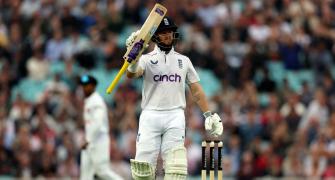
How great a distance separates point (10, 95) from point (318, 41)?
628 centimetres

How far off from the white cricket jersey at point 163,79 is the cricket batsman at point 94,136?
4306 millimetres

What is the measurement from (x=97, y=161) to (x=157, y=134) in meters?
4.74

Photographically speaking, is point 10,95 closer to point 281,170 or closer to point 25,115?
point 25,115

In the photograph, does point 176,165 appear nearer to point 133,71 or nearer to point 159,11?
point 133,71

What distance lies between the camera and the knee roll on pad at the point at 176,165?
12.5 m

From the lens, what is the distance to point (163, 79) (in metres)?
A: 12.7

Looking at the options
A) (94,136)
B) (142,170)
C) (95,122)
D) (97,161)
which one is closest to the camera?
(142,170)

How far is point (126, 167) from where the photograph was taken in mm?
20062

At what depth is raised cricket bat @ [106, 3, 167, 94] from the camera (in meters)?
12.3

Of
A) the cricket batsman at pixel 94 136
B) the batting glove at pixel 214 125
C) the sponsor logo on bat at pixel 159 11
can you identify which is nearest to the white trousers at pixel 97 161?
the cricket batsman at pixel 94 136

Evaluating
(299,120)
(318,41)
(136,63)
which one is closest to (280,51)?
(318,41)

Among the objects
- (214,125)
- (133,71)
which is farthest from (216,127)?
(133,71)

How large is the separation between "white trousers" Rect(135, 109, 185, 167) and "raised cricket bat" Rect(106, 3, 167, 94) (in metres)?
0.67

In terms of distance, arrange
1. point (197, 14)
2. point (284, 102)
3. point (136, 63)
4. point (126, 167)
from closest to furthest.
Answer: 1. point (136, 63)
2. point (126, 167)
3. point (284, 102)
4. point (197, 14)
